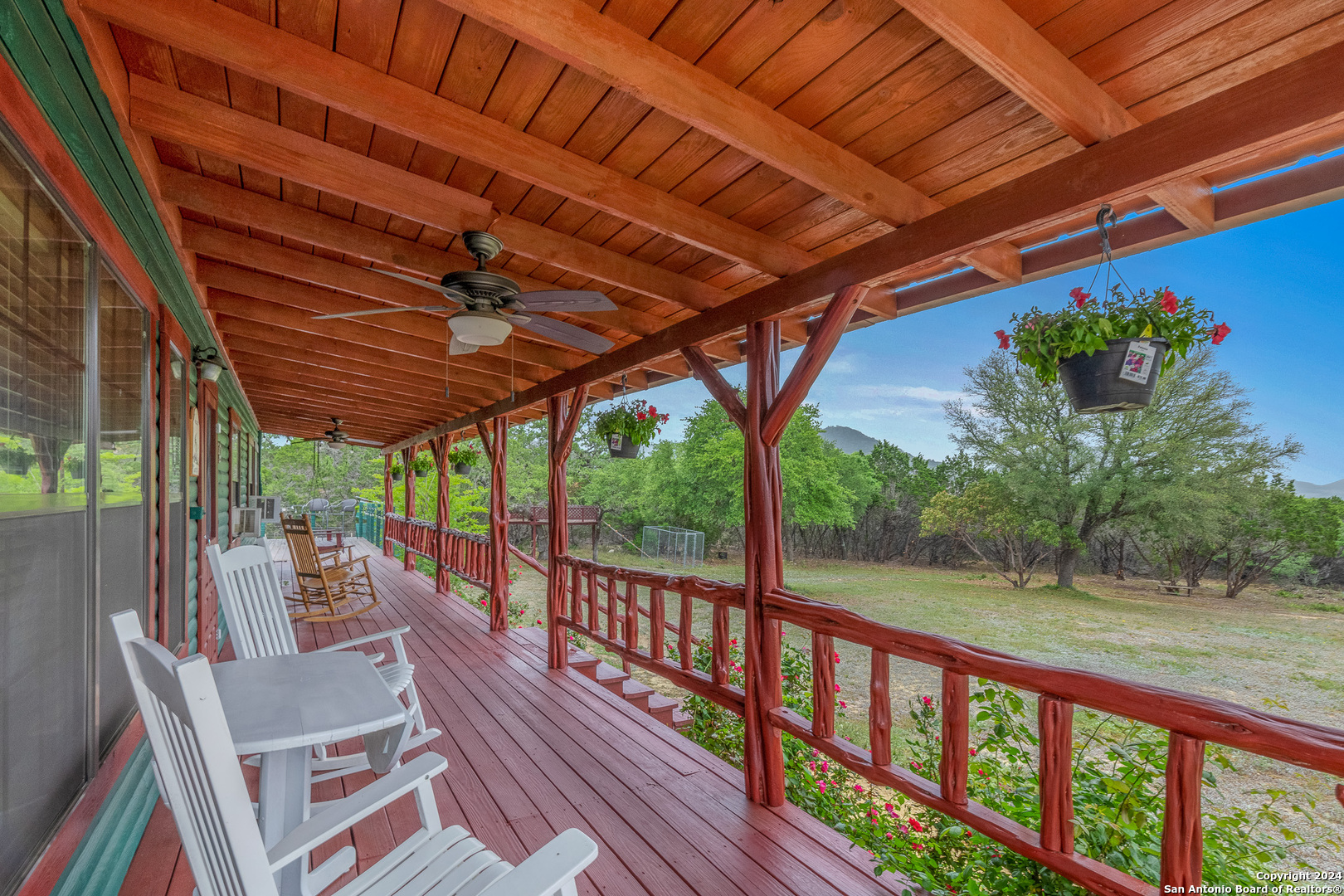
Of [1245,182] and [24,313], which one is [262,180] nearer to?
[24,313]

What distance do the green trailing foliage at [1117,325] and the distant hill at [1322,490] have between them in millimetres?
10986

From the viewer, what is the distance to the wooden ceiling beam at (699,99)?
133cm

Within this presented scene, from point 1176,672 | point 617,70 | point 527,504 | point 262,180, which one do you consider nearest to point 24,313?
point 617,70

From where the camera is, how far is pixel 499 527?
19.5ft

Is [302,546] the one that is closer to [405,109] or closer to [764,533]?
[764,533]

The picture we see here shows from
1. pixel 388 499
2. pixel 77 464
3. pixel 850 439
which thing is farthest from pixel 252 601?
pixel 850 439

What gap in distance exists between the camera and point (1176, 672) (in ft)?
29.9

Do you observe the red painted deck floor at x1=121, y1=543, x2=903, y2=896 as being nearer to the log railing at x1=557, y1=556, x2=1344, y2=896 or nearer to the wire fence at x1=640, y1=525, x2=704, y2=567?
the log railing at x1=557, y1=556, x2=1344, y2=896

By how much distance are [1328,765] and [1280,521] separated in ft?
37.1

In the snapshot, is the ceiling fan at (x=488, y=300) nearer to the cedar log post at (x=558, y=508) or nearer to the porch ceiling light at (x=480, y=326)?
the porch ceiling light at (x=480, y=326)

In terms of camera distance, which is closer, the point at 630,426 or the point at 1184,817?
the point at 1184,817

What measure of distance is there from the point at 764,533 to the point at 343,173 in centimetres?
214

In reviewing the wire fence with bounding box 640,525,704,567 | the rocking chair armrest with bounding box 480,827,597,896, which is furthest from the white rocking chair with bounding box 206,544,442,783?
the wire fence with bounding box 640,525,704,567

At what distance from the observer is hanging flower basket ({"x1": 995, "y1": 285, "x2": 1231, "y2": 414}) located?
158 cm
